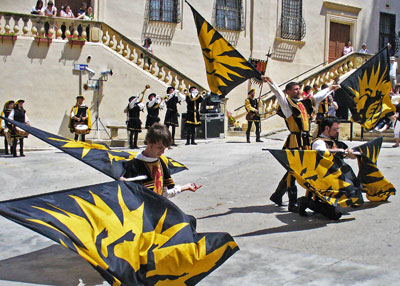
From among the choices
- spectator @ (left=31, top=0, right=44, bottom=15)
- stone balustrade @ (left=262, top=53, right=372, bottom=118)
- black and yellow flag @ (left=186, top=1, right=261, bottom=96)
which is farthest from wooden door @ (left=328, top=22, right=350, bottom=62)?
black and yellow flag @ (left=186, top=1, right=261, bottom=96)

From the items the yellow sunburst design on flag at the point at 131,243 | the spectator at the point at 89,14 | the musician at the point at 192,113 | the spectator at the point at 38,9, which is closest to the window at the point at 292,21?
the spectator at the point at 89,14

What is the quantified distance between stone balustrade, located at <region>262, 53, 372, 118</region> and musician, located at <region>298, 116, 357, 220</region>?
51.8ft

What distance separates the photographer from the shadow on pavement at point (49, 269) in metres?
5.16

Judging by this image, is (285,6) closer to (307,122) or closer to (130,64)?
(130,64)

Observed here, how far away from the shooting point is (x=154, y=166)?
17.7 feet

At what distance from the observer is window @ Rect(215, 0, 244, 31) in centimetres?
2435

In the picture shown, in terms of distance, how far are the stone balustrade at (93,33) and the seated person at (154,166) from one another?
48.5 ft

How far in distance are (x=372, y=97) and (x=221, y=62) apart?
256 cm

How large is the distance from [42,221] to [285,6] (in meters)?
23.3

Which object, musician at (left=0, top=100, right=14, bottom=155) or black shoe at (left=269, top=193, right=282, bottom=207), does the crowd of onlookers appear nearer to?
musician at (left=0, top=100, right=14, bottom=155)

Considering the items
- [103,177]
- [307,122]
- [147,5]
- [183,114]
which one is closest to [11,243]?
[307,122]

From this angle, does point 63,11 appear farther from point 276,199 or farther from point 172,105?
point 276,199

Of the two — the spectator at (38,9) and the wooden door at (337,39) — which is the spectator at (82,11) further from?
the wooden door at (337,39)

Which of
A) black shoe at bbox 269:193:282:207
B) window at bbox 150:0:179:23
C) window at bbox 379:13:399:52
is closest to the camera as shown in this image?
black shoe at bbox 269:193:282:207
